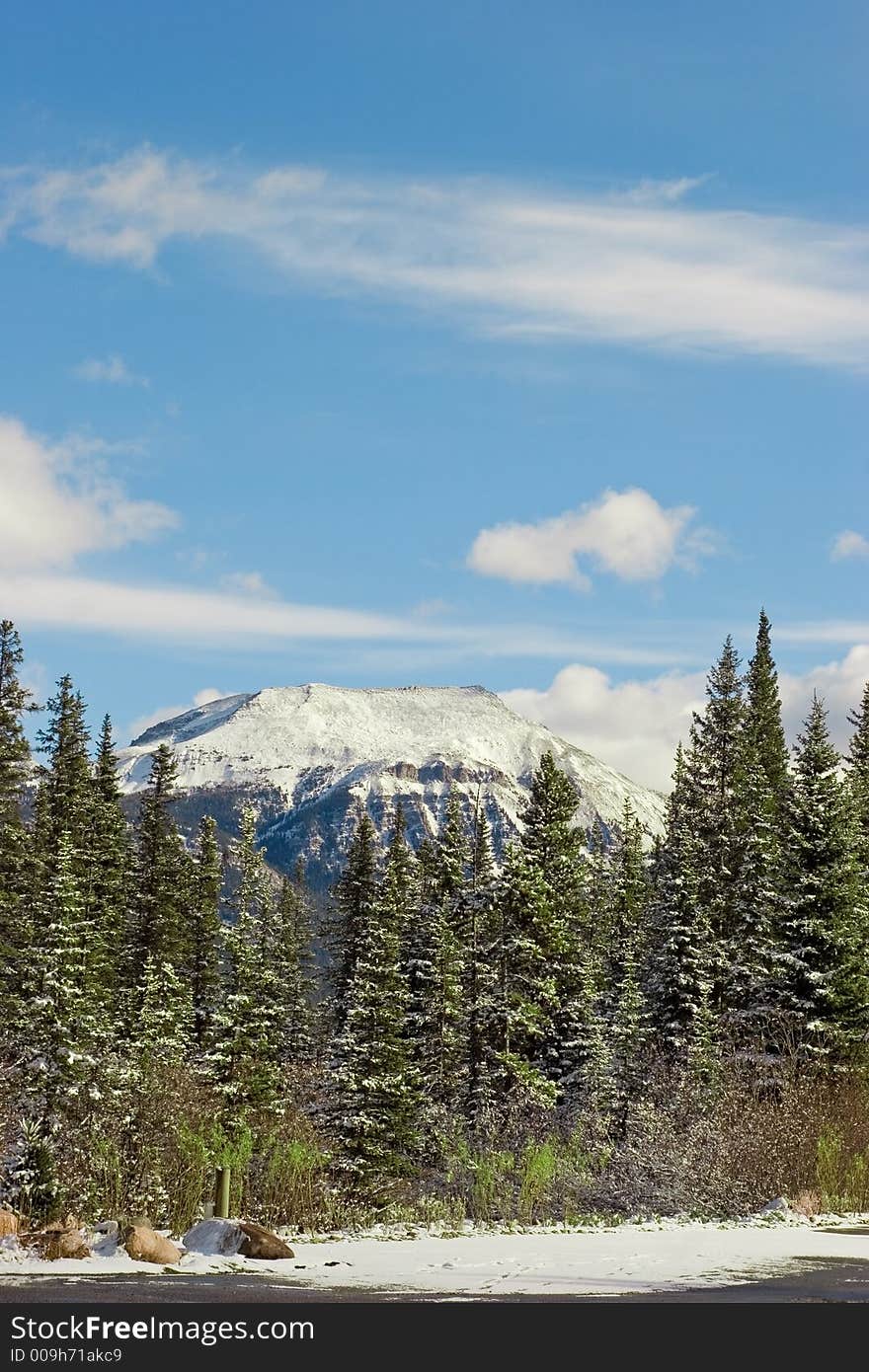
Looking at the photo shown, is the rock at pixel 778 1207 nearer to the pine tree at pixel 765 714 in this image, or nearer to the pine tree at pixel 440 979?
the pine tree at pixel 440 979

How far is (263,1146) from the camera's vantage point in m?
24.9

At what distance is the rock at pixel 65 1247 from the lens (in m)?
14.3

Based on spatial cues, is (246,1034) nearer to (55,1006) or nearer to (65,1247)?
(55,1006)

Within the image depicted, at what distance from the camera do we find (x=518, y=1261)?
47.2ft

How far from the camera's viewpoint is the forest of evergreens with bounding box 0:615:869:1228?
78.3ft

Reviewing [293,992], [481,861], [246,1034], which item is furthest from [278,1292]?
[293,992]

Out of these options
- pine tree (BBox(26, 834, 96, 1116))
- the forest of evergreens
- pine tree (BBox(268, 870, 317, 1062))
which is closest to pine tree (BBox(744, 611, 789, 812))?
the forest of evergreens

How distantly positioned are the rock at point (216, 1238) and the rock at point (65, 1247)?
1114 mm

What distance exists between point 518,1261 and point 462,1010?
126 ft

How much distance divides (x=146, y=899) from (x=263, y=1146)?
42177 millimetres

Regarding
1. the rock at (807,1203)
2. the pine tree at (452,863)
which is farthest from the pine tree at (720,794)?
the rock at (807,1203)

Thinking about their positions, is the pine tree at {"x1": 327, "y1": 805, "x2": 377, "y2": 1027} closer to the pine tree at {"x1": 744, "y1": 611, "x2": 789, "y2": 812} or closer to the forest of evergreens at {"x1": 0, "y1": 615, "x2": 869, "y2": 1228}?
the forest of evergreens at {"x1": 0, "y1": 615, "x2": 869, "y2": 1228}

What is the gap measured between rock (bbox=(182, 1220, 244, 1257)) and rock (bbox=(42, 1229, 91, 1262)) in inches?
43.8
